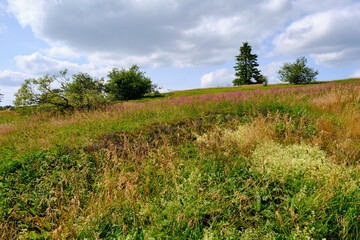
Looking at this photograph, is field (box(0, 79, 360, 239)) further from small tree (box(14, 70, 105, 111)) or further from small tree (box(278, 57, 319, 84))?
small tree (box(278, 57, 319, 84))

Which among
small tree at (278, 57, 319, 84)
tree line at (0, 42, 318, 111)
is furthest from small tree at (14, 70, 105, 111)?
small tree at (278, 57, 319, 84)

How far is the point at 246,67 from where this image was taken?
4262cm

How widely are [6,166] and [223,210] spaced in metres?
5.19

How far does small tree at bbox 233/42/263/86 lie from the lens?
4178 centimetres

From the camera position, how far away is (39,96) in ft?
45.0

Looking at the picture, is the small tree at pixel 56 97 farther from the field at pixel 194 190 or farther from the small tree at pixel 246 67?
the small tree at pixel 246 67

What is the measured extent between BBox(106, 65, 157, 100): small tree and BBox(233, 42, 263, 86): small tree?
2672cm

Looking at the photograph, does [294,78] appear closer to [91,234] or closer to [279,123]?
[279,123]

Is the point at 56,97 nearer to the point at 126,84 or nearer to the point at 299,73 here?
the point at 126,84

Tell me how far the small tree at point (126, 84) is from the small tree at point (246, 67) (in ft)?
87.7

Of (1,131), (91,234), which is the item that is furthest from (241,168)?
(1,131)

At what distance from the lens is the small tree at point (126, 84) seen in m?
22.8

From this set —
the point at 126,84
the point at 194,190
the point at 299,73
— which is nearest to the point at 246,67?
the point at 299,73

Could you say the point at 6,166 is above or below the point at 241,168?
above
